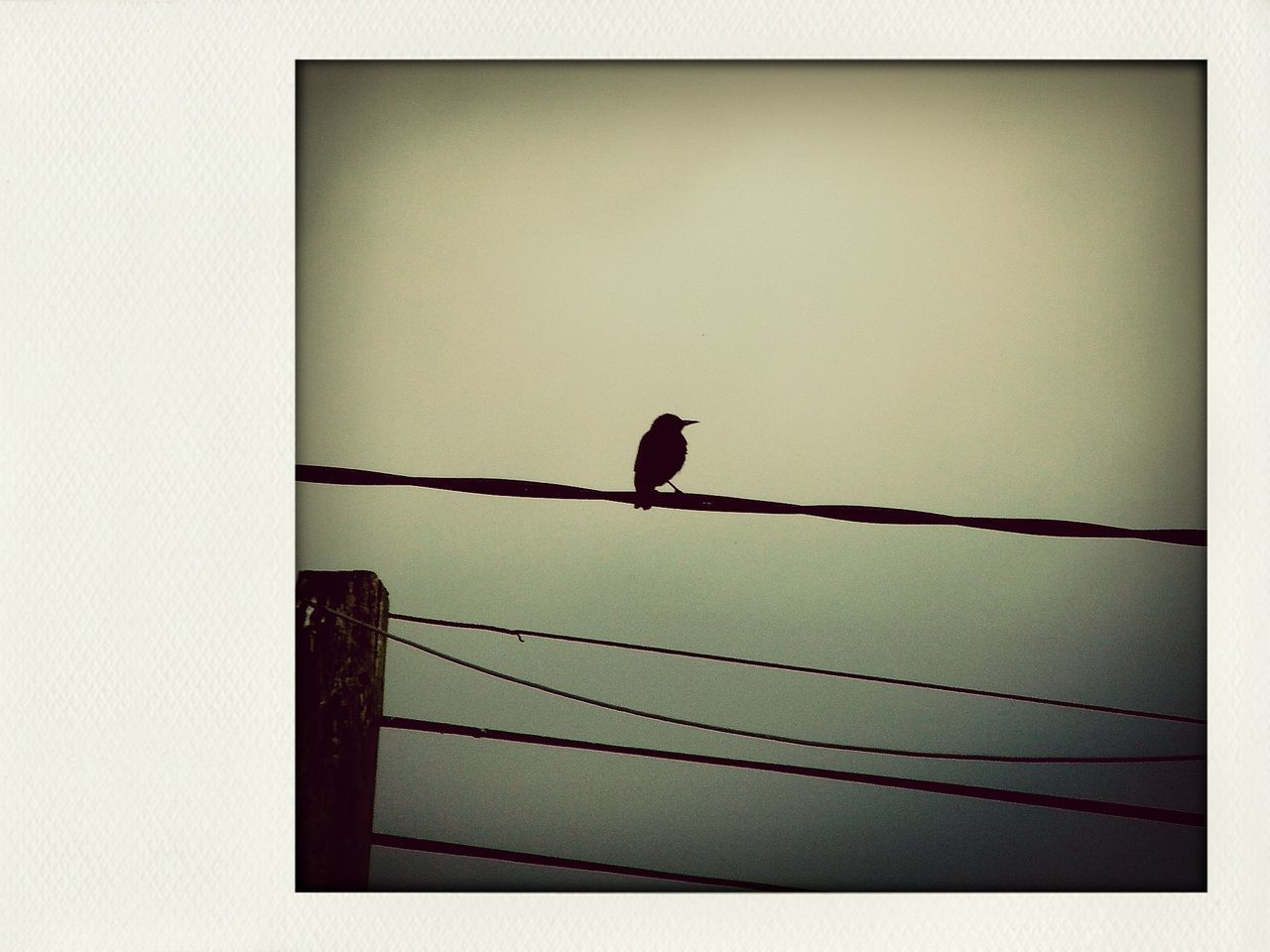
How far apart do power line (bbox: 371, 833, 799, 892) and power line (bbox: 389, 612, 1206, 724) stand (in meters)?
0.30

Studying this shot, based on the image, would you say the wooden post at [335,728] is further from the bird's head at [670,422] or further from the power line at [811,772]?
the bird's head at [670,422]

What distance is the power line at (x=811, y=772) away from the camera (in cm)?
132

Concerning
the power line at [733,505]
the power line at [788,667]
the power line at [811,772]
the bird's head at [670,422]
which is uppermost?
the bird's head at [670,422]

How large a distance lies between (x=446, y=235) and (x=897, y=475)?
71 cm

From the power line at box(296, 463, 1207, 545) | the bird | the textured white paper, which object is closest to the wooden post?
the textured white paper

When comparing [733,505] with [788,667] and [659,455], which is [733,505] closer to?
[659,455]

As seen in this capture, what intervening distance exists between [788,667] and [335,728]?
632 millimetres

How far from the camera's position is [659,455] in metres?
1.32

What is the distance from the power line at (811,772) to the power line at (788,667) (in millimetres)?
128
